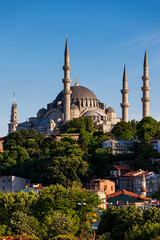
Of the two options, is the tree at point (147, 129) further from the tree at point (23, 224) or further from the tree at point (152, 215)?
the tree at point (152, 215)

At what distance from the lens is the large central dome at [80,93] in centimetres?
9569

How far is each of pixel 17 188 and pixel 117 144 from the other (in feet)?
38.9

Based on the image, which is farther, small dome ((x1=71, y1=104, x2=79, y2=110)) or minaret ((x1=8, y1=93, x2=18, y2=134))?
minaret ((x1=8, y1=93, x2=18, y2=134))

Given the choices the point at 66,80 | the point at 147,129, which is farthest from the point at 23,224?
the point at 66,80

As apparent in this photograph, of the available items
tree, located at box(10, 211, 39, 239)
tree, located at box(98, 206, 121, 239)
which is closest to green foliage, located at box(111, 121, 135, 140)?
tree, located at box(98, 206, 121, 239)

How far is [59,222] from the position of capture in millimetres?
34812

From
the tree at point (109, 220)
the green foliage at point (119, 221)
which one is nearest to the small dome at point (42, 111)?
the tree at point (109, 220)

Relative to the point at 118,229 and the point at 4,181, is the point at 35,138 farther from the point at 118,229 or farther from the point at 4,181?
the point at 118,229

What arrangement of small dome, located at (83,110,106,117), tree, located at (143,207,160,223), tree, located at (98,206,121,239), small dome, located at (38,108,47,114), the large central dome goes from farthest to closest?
small dome, located at (38,108,47,114), the large central dome, small dome, located at (83,110,106,117), tree, located at (98,206,121,239), tree, located at (143,207,160,223)

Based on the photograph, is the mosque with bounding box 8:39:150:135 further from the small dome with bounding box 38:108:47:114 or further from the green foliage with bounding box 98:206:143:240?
the green foliage with bounding box 98:206:143:240

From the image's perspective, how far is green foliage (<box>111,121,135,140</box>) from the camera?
72.8m

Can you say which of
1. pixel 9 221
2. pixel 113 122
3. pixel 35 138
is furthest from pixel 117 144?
pixel 9 221

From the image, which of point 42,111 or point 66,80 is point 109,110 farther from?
point 66,80

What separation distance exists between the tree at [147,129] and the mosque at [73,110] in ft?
44.7
